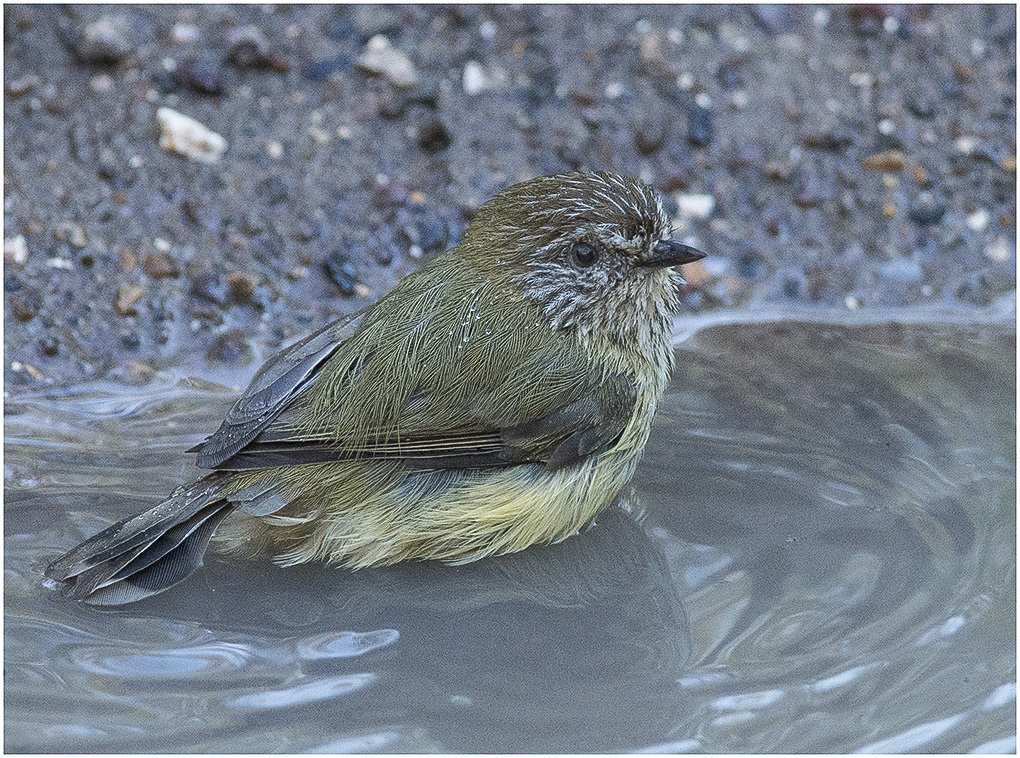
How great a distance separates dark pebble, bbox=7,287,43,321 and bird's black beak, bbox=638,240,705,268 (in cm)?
242

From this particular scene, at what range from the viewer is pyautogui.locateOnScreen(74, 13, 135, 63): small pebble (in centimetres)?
530

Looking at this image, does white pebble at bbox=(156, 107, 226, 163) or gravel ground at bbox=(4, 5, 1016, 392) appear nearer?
gravel ground at bbox=(4, 5, 1016, 392)

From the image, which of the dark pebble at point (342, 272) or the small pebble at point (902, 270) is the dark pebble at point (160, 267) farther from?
the small pebble at point (902, 270)

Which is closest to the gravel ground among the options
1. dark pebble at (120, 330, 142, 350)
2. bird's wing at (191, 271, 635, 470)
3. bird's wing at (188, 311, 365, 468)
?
dark pebble at (120, 330, 142, 350)

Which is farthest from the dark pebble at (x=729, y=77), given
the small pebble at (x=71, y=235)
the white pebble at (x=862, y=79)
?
the small pebble at (x=71, y=235)

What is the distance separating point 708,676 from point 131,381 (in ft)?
8.30

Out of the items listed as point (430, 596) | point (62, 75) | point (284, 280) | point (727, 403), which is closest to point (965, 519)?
point (727, 403)

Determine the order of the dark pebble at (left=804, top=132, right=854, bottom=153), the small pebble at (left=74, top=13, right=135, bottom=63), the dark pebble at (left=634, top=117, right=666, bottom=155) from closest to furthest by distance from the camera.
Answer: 1. the small pebble at (left=74, top=13, right=135, bottom=63)
2. the dark pebble at (left=634, top=117, right=666, bottom=155)
3. the dark pebble at (left=804, top=132, right=854, bottom=153)

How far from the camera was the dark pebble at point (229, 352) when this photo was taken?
4730mm

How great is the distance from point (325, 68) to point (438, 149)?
67 cm

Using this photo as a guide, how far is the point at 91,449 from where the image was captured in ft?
13.9

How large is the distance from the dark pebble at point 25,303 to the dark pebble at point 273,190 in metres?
1.04

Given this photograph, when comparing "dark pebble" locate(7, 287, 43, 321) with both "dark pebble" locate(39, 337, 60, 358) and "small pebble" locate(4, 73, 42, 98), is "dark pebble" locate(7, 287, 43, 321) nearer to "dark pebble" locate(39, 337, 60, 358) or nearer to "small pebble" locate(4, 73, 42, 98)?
"dark pebble" locate(39, 337, 60, 358)

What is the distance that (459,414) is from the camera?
11.9 ft
